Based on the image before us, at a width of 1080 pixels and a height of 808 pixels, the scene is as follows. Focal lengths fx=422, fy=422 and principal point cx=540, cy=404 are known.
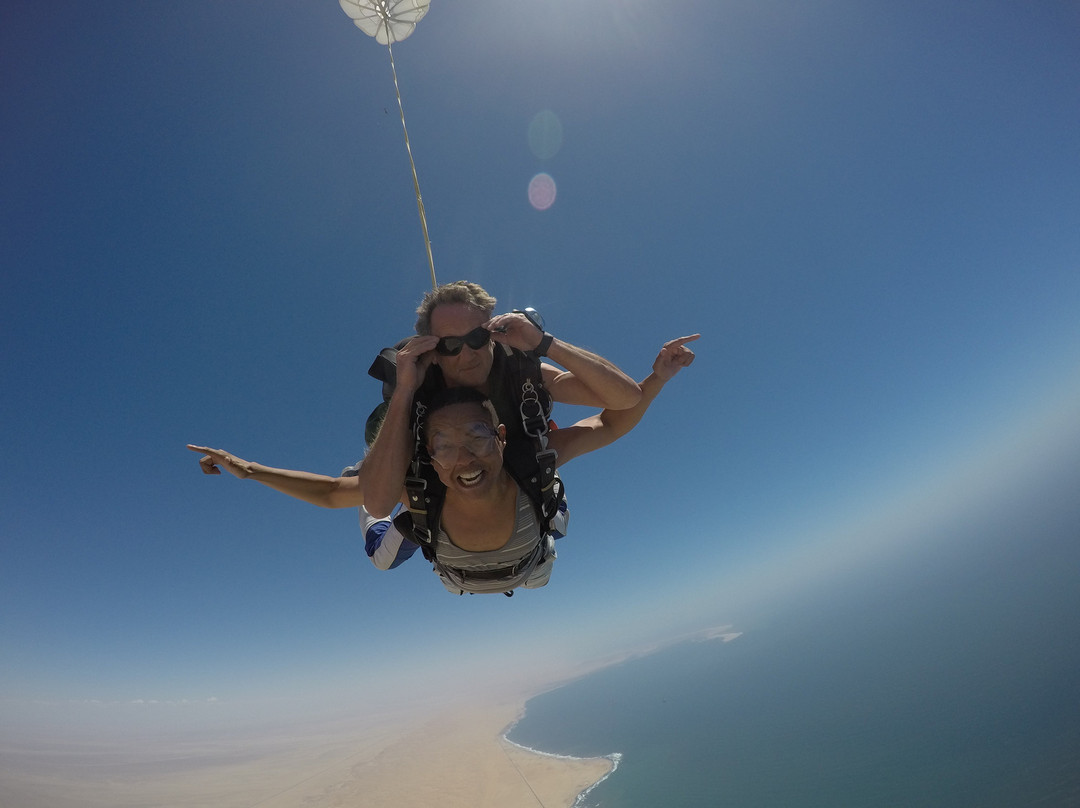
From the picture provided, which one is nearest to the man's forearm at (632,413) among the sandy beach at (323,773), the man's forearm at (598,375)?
the man's forearm at (598,375)

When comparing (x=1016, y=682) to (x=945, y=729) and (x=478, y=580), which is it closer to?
(x=945, y=729)

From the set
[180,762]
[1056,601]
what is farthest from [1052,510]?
[180,762]

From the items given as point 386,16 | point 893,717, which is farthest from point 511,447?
point 893,717

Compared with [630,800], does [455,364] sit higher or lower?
higher

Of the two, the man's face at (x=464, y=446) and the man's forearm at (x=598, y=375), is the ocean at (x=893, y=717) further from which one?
the man's face at (x=464, y=446)

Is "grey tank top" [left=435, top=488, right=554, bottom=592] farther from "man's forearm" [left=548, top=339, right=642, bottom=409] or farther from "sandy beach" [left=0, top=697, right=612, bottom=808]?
"sandy beach" [left=0, top=697, right=612, bottom=808]

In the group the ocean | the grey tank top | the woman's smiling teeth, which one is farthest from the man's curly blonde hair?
the ocean
